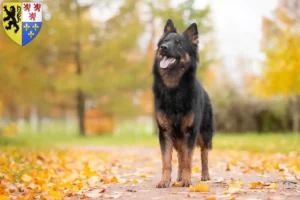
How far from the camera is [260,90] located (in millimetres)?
22922

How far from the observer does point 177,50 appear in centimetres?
670

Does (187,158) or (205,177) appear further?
(205,177)

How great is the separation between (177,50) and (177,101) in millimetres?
757

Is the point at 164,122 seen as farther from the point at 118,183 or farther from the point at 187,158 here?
the point at 118,183

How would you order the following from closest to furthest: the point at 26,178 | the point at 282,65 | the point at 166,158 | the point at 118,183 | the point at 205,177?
the point at 166,158 → the point at 26,178 → the point at 118,183 → the point at 205,177 → the point at 282,65

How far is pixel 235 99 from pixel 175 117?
852 inches

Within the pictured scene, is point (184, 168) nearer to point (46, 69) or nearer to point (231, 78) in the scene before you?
point (231, 78)

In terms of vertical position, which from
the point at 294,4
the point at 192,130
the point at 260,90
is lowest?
the point at 192,130

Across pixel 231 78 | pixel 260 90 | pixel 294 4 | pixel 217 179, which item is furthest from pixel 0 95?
pixel 217 179

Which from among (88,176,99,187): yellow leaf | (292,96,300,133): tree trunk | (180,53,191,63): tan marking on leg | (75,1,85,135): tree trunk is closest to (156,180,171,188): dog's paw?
(88,176,99,187): yellow leaf

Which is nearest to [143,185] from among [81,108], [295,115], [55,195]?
[55,195]

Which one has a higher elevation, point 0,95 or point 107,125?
point 0,95

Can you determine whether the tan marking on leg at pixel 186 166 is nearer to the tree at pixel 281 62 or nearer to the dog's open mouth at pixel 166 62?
the dog's open mouth at pixel 166 62

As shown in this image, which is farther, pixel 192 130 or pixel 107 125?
pixel 107 125
